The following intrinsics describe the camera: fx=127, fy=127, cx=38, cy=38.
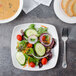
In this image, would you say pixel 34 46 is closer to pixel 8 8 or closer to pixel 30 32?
pixel 30 32

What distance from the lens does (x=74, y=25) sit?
125 centimetres

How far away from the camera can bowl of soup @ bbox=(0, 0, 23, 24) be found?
1.23m

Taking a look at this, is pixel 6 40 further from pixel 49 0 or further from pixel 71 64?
pixel 71 64

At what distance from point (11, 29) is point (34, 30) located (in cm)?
24

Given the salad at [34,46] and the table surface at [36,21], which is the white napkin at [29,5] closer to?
the table surface at [36,21]

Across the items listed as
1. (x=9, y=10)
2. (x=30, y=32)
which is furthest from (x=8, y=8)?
(x=30, y=32)

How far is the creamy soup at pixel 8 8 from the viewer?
1229 millimetres

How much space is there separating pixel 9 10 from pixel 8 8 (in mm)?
21

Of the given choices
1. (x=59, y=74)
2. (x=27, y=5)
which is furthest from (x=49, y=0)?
(x=59, y=74)

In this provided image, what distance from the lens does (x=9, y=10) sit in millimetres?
1240

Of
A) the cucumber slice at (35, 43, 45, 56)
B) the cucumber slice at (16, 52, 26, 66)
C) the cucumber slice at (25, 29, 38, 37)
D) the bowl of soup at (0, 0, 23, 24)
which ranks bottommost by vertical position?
the cucumber slice at (16, 52, 26, 66)

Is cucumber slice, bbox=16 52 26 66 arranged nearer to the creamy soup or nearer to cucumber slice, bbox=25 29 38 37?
cucumber slice, bbox=25 29 38 37

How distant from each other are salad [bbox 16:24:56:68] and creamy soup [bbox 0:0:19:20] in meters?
0.21

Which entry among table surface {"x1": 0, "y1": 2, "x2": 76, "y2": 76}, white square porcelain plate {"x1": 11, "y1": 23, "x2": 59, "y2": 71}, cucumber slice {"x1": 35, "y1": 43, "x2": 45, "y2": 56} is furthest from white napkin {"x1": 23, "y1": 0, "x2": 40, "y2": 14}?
cucumber slice {"x1": 35, "y1": 43, "x2": 45, "y2": 56}
